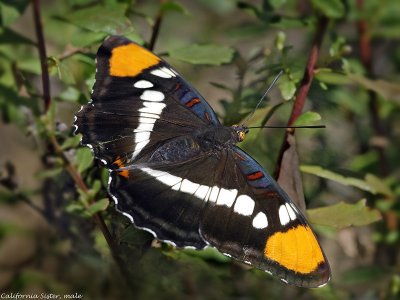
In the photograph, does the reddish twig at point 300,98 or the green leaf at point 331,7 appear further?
the green leaf at point 331,7

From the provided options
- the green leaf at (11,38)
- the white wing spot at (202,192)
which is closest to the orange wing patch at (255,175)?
the white wing spot at (202,192)

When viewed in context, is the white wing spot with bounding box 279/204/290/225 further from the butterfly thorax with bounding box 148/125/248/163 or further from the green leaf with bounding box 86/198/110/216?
the green leaf with bounding box 86/198/110/216

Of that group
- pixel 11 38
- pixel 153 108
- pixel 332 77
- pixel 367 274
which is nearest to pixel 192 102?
pixel 153 108

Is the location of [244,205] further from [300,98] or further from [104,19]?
[104,19]

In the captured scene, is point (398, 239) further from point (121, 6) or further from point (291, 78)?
point (121, 6)

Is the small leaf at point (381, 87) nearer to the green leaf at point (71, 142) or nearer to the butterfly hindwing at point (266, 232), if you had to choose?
the butterfly hindwing at point (266, 232)

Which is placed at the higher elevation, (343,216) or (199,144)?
(199,144)

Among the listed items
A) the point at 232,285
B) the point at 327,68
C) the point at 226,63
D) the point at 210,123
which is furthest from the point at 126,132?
the point at 232,285

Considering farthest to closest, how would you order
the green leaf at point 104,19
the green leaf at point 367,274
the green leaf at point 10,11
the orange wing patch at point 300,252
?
the green leaf at point 367,274 → the green leaf at point 10,11 → the green leaf at point 104,19 → the orange wing patch at point 300,252

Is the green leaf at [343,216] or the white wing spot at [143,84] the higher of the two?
the white wing spot at [143,84]
